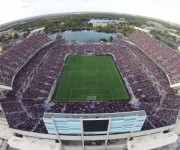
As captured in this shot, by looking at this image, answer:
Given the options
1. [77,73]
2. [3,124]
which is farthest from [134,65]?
[3,124]

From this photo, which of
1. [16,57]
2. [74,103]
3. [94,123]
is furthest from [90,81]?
[94,123]

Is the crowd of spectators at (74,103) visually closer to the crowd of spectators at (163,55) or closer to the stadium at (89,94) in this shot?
the stadium at (89,94)

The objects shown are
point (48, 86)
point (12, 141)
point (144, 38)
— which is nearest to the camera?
point (12, 141)

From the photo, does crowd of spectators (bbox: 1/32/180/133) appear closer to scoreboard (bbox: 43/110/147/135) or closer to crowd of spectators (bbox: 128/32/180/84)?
crowd of spectators (bbox: 128/32/180/84)

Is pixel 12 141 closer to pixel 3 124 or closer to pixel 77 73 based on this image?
pixel 3 124

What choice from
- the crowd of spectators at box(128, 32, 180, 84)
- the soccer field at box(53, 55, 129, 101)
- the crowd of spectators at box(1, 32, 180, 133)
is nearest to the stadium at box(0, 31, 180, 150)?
the soccer field at box(53, 55, 129, 101)

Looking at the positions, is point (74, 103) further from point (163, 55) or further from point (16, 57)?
point (163, 55)

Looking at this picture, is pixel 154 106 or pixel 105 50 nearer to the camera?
pixel 154 106
